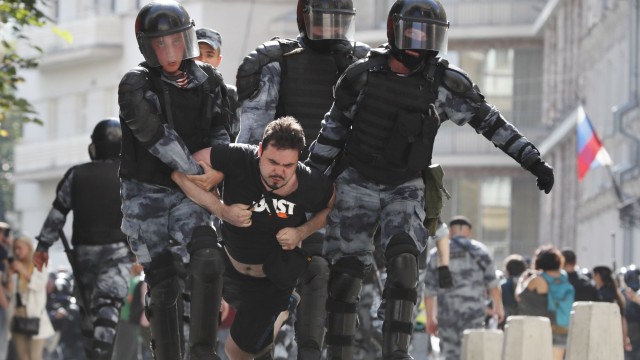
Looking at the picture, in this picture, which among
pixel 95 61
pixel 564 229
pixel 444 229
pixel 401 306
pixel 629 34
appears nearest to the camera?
pixel 401 306

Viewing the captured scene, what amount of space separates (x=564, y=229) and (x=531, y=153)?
43057mm

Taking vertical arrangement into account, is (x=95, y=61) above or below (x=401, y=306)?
above

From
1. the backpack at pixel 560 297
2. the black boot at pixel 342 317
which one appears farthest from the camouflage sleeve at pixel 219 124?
the backpack at pixel 560 297

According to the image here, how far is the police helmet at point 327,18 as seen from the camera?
13.4 metres

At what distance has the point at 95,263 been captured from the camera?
1638 centimetres

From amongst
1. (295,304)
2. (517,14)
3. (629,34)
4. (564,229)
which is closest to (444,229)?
(295,304)

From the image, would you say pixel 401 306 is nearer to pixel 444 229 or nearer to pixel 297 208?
pixel 297 208

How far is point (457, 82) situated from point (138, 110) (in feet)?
5.76

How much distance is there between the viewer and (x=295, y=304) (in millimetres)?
13695

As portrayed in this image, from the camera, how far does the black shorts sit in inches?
490

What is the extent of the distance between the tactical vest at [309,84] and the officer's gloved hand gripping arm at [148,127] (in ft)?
5.56

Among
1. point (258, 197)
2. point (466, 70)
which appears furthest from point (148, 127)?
point (466, 70)

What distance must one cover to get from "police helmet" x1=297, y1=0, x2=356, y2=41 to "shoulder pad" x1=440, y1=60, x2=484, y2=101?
1322mm

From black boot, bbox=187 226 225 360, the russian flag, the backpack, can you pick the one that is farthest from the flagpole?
black boot, bbox=187 226 225 360
